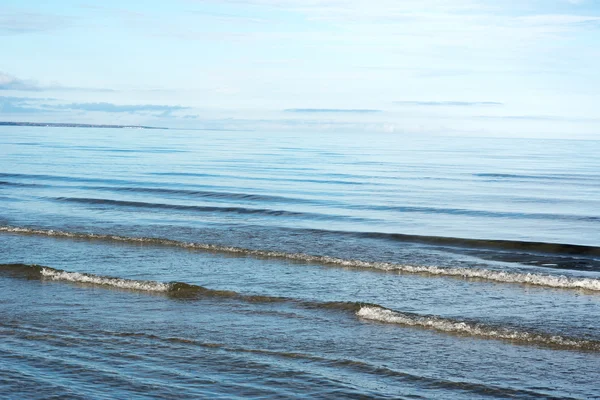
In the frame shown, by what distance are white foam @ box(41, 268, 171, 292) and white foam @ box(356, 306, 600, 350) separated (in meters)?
4.64

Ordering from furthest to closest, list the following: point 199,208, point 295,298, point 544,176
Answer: point 544,176 < point 199,208 < point 295,298

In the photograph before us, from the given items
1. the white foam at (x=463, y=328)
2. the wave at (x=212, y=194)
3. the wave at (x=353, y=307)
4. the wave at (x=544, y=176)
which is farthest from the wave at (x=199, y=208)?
the wave at (x=544, y=176)

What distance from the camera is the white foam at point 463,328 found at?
12.6 m

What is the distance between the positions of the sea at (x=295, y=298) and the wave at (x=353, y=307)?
4 cm

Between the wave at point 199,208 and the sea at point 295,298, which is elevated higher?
the wave at point 199,208

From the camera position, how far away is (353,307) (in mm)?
14852

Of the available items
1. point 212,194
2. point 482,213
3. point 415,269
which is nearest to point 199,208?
point 212,194

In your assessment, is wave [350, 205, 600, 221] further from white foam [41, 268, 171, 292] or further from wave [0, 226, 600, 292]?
white foam [41, 268, 171, 292]

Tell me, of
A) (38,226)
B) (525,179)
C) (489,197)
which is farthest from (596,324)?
(525,179)

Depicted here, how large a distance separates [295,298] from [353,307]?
137 cm

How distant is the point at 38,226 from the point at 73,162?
124ft

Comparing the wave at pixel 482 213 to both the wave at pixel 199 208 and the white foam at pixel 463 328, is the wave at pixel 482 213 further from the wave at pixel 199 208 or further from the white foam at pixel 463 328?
the white foam at pixel 463 328

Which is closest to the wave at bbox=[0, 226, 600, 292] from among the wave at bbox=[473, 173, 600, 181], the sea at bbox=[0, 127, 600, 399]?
the sea at bbox=[0, 127, 600, 399]

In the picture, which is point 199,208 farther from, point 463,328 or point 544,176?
point 544,176
